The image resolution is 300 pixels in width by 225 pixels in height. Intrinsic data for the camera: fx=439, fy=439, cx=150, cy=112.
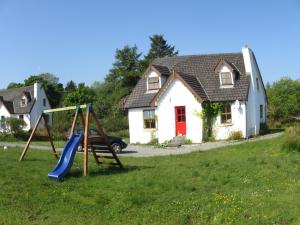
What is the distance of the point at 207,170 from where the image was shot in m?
14.5

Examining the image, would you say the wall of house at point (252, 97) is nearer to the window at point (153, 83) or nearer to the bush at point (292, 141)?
the window at point (153, 83)

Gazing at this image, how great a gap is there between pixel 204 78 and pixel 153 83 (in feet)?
13.3

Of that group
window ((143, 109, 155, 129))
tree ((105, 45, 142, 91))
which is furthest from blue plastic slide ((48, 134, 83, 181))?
tree ((105, 45, 142, 91))

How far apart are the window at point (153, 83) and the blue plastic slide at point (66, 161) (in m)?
19.4

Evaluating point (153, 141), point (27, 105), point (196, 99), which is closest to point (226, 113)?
point (196, 99)

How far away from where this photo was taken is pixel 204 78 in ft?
113

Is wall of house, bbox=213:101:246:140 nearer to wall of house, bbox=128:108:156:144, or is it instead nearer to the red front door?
the red front door

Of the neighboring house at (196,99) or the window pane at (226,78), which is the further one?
the window pane at (226,78)

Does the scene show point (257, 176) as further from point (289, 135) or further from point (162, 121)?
point (162, 121)

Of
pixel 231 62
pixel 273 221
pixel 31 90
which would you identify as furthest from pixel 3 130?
pixel 273 221

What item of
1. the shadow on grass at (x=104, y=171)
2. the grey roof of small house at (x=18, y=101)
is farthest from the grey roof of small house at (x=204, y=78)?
the grey roof of small house at (x=18, y=101)

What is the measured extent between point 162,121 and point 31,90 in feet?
118

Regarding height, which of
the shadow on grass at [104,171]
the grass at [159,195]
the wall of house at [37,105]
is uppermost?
the wall of house at [37,105]

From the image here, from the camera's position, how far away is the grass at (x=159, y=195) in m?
9.22
